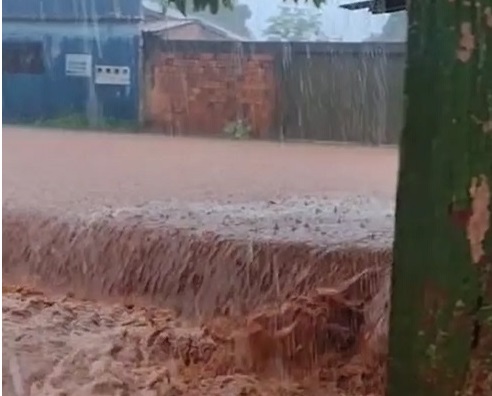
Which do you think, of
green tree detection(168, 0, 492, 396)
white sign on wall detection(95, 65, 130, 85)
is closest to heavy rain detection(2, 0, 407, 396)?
white sign on wall detection(95, 65, 130, 85)

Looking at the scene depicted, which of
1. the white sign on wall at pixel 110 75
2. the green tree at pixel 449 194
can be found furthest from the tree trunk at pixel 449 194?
the white sign on wall at pixel 110 75

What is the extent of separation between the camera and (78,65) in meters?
0.58

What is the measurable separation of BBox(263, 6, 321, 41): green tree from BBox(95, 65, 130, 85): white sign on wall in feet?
0.39

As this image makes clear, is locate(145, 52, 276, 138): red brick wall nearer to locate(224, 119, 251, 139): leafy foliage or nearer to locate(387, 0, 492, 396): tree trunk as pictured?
locate(224, 119, 251, 139): leafy foliage

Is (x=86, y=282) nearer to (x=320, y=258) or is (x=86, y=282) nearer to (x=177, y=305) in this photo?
(x=177, y=305)

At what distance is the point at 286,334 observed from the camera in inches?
20.9

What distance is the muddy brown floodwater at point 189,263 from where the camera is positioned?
0.53m

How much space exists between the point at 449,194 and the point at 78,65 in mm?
327

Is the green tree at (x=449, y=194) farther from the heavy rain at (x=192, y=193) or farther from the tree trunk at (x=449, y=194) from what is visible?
the heavy rain at (x=192, y=193)

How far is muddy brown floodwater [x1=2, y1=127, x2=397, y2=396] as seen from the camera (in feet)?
1.73

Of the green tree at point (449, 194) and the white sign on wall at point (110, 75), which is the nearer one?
the green tree at point (449, 194)

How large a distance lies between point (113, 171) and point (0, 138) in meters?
0.10

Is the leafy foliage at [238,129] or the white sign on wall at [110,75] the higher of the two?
the white sign on wall at [110,75]

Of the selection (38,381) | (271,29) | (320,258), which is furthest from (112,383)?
(271,29)
